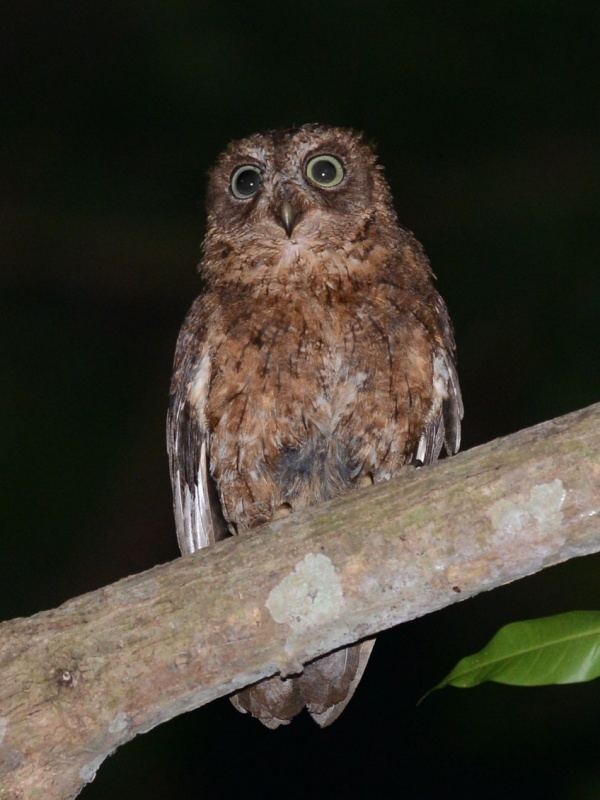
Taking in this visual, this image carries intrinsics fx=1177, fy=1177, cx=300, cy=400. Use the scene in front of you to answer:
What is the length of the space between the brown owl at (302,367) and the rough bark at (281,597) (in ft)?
2.94

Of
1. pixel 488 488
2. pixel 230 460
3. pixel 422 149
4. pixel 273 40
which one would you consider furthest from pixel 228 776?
pixel 488 488

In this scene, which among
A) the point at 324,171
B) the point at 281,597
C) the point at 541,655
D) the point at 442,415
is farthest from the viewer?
the point at 324,171

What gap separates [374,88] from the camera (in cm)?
563

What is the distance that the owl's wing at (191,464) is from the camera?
361cm

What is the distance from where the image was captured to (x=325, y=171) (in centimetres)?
396

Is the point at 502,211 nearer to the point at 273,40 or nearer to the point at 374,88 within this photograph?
the point at 374,88

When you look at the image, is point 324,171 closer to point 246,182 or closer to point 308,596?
point 246,182

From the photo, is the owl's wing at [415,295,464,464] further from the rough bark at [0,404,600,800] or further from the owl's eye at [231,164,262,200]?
the rough bark at [0,404,600,800]

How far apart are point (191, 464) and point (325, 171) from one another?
3.56 ft

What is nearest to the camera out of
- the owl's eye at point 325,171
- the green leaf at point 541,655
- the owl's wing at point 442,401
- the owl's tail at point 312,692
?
the green leaf at point 541,655

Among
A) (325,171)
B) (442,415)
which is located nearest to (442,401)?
(442,415)

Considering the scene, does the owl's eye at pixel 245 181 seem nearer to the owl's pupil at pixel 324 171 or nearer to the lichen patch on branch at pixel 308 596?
the owl's pupil at pixel 324 171

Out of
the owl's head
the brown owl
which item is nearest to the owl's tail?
the brown owl

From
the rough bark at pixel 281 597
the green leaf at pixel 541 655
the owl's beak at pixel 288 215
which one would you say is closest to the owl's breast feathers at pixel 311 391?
the owl's beak at pixel 288 215
